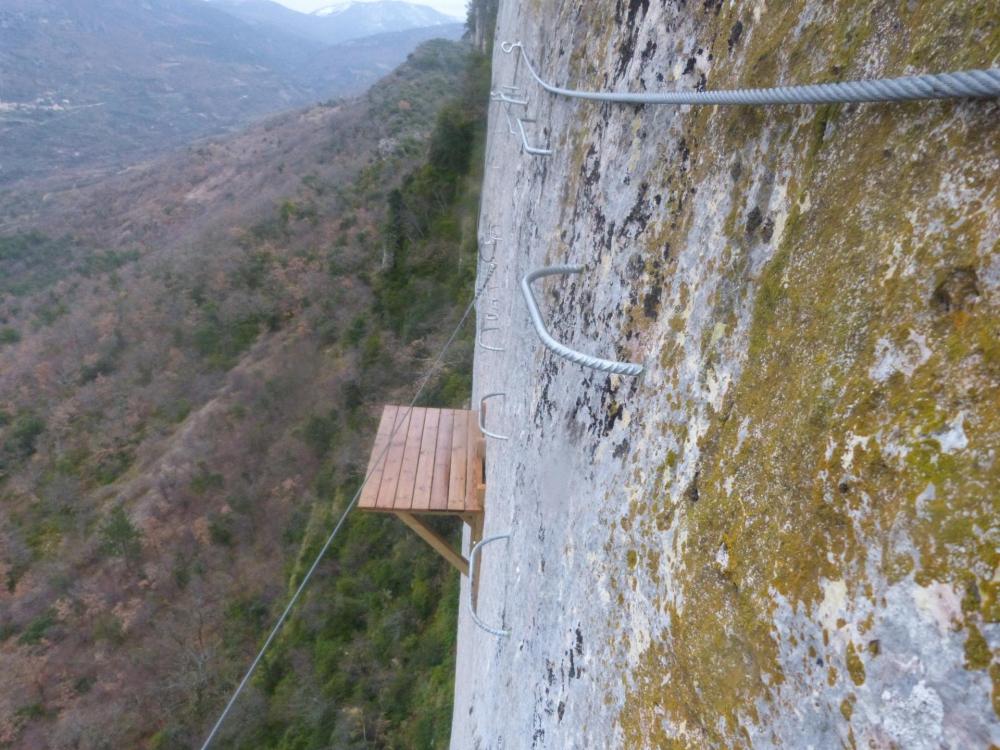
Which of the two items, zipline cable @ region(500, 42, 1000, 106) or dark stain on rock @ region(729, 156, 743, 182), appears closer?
zipline cable @ region(500, 42, 1000, 106)

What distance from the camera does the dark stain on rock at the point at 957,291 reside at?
1.60 ft

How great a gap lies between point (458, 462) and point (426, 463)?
21 cm

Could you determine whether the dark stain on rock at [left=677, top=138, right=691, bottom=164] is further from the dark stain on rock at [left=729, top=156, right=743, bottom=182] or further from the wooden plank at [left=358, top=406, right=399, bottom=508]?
the wooden plank at [left=358, top=406, right=399, bottom=508]

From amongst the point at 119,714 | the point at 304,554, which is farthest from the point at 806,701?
the point at 119,714

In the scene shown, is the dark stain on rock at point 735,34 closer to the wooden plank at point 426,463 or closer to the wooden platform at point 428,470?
the wooden platform at point 428,470

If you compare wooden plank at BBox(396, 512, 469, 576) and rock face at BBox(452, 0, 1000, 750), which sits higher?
rock face at BBox(452, 0, 1000, 750)

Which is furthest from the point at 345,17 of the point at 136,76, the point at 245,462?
the point at 245,462

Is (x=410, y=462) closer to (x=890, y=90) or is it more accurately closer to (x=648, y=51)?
(x=648, y=51)

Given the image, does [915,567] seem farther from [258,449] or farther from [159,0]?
[159,0]

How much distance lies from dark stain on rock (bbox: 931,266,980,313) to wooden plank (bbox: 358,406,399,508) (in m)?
2.99

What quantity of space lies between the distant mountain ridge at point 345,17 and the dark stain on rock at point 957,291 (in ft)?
672

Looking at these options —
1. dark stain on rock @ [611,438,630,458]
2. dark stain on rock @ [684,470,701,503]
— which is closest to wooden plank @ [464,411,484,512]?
dark stain on rock @ [611,438,630,458]

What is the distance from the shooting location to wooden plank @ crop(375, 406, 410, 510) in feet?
10.9

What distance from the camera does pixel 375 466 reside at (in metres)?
3.52
